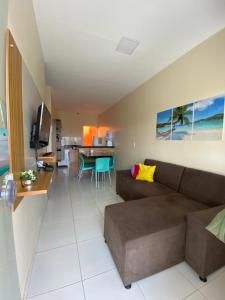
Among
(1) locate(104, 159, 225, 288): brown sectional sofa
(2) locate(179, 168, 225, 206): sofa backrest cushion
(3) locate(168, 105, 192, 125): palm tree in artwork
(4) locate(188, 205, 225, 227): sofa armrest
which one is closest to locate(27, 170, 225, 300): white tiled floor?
(1) locate(104, 159, 225, 288): brown sectional sofa

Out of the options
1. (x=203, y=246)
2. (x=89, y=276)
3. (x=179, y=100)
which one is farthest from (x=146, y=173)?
(x=89, y=276)

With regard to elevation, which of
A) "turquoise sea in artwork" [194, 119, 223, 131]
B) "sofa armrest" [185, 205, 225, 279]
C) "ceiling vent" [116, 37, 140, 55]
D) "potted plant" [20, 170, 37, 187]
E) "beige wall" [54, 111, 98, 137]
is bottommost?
"sofa armrest" [185, 205, 225, 279]

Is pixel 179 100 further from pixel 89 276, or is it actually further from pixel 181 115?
pixel 89 276

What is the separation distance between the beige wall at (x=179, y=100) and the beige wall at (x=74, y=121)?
375cm

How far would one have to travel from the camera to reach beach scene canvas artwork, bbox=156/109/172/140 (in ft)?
9.05

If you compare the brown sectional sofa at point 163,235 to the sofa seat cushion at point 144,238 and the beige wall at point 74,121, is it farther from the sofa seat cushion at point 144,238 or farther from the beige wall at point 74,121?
the beige wall at point 74,121

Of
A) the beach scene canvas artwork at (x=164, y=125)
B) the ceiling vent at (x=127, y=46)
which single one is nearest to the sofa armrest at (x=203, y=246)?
the beach scene canvas artwork at (x=164, y=125)

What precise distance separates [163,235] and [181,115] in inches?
79.0

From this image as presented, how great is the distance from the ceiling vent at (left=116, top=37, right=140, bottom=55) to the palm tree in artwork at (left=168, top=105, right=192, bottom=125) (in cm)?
129

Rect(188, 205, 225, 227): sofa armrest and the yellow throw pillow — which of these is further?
the yellow throw pillow

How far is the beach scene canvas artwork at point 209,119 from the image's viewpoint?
1.91 m

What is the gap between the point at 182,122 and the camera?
8.13 feet

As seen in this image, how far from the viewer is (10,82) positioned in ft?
2.87

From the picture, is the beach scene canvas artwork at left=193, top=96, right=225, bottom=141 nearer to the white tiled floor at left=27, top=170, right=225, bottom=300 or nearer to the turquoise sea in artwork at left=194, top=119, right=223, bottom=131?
the turquoise sea in artwork at left=194, top=119, right=223, bottom=131
